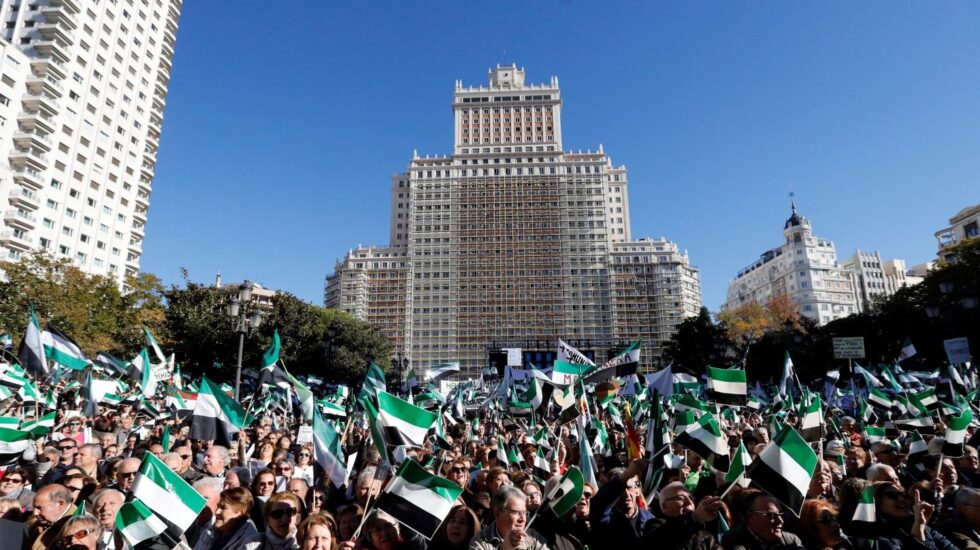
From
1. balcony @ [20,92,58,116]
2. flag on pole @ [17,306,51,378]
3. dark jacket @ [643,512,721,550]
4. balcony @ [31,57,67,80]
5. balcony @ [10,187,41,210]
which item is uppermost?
balcony @ [31,57,67,80]

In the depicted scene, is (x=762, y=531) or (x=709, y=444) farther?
(x=709, y=444)

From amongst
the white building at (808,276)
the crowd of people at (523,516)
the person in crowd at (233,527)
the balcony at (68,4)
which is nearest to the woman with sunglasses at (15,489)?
the crowd of people at (523,516)

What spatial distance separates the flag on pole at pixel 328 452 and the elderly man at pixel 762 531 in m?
3.38

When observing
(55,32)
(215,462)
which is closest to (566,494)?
(215,462)

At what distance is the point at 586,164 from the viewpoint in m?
87.8

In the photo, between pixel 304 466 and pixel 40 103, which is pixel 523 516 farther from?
pixel 40 103

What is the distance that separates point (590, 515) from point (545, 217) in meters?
83.1

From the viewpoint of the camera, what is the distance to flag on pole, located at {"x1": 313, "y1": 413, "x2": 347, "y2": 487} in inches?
208

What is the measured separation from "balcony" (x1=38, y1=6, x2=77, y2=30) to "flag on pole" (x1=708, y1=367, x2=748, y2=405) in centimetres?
6073

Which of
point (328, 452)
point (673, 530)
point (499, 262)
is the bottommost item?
point (673, 530)

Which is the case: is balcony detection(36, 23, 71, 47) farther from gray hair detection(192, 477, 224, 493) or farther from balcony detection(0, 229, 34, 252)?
gray hair detection(192, 477, 224, 493)

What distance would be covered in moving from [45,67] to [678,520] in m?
59.3

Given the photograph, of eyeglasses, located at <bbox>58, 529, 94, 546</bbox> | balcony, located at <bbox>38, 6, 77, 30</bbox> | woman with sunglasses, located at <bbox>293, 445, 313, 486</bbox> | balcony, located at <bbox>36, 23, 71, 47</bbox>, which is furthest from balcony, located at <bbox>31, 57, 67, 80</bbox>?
eyeglasses, located at <bbox>58, 529, 94, 546</bbox>

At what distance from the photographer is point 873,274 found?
108500 millimetres
